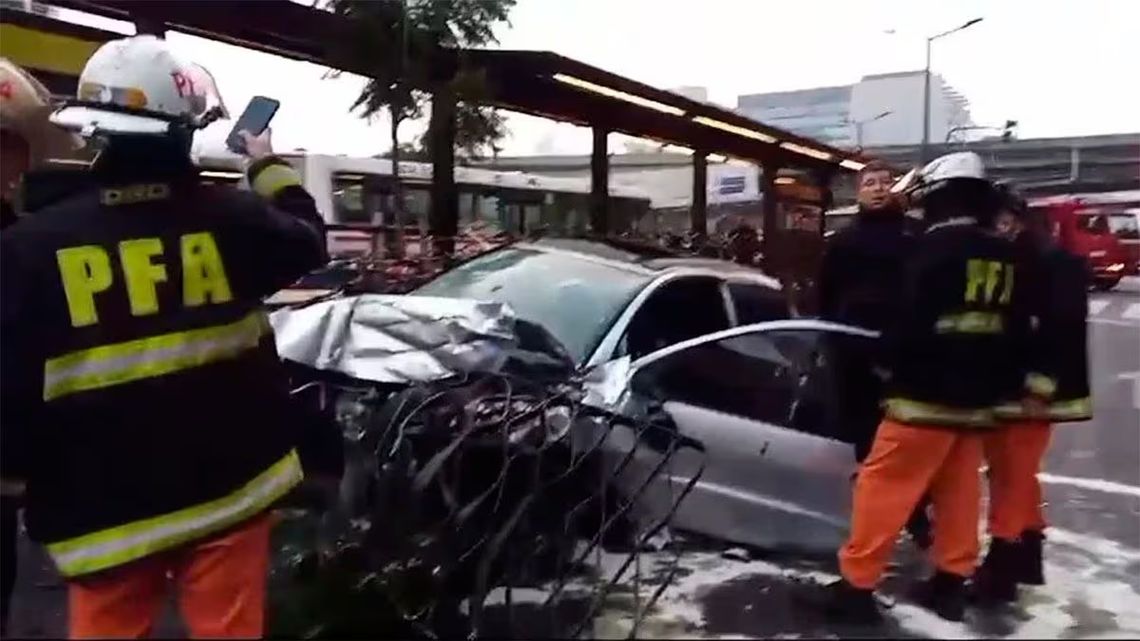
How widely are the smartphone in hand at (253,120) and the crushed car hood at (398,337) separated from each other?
0.68 m

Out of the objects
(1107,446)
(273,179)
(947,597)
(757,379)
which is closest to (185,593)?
(273,179)

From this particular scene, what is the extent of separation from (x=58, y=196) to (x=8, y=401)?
518 mm

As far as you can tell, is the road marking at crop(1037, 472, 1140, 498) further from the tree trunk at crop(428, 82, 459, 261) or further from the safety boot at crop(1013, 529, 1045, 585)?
the tree trunk at crop(428, 82, 459, 261)

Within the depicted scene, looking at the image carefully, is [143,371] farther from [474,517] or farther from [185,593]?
[474,517]

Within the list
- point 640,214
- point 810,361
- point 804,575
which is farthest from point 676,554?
point 640,214

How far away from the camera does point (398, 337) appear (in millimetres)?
3881

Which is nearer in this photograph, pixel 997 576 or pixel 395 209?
pixel 997 576

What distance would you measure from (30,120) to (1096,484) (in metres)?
4.88

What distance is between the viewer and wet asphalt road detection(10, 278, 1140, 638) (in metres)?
3.27

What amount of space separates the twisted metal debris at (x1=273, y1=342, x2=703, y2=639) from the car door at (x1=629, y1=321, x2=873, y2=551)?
0.69m

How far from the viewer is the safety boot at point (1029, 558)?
14.3 feet

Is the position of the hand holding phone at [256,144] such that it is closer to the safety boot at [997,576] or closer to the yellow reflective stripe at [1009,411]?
the yellow reflective stripe at [1009,411]

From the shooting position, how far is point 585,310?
4.62m

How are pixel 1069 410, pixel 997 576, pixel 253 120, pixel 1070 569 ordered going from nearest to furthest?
1. pixel 253 120
2. pixel 997 576
3. pixel 1069 410
4. pixel 1070 569
